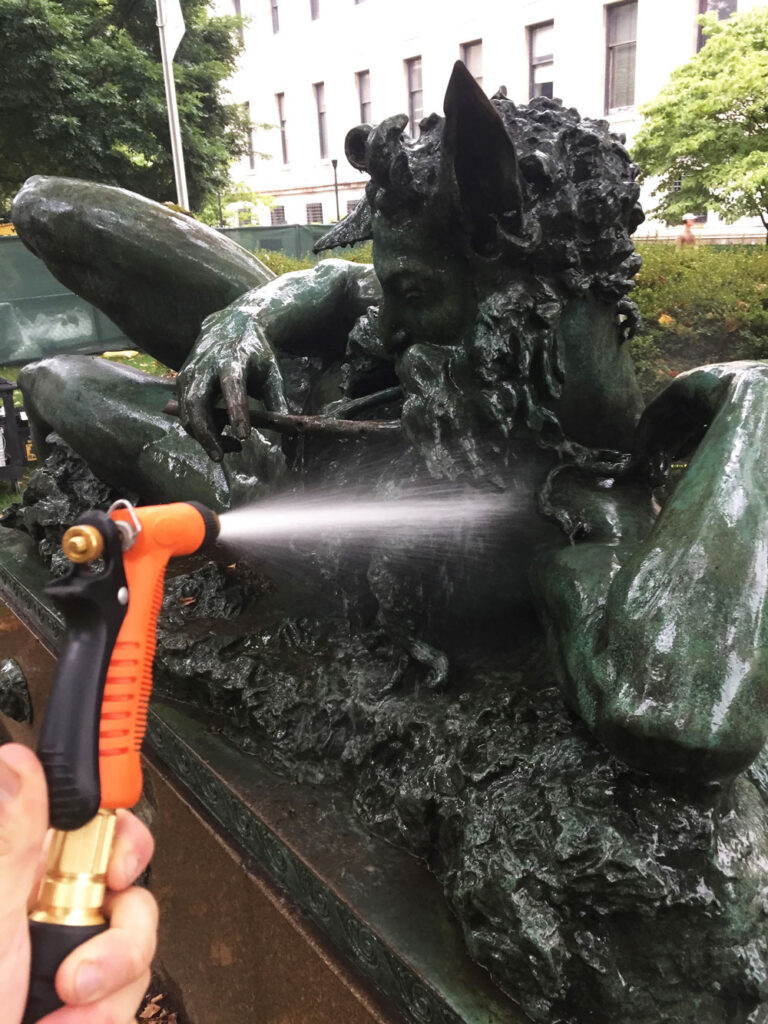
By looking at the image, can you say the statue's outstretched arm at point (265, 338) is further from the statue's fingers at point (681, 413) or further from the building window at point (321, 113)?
the building window at point (321, 113)

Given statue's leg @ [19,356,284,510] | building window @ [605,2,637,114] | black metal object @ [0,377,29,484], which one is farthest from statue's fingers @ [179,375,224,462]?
building window @ [605,2,637,114]

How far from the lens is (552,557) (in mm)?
1707

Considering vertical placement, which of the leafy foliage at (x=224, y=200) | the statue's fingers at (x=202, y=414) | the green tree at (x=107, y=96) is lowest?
the statue's fingers at (x=202, y=414)

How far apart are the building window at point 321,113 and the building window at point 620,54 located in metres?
11.0

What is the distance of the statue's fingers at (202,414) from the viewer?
206 centimetres

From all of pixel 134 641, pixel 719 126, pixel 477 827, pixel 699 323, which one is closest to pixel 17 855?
pixel 134 641

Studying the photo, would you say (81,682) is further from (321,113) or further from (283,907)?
(321,113)

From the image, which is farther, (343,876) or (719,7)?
(719,7)

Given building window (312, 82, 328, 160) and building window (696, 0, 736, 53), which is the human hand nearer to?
building window (696, 0, 736, 53)

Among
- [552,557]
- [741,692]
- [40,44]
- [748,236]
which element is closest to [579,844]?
[741,692]

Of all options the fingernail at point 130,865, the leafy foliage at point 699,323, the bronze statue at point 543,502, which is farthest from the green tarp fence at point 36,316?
the fingernail at point 130,865

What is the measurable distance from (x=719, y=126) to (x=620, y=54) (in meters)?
6.83

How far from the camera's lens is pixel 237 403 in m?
2.00

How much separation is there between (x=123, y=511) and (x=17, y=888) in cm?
42
